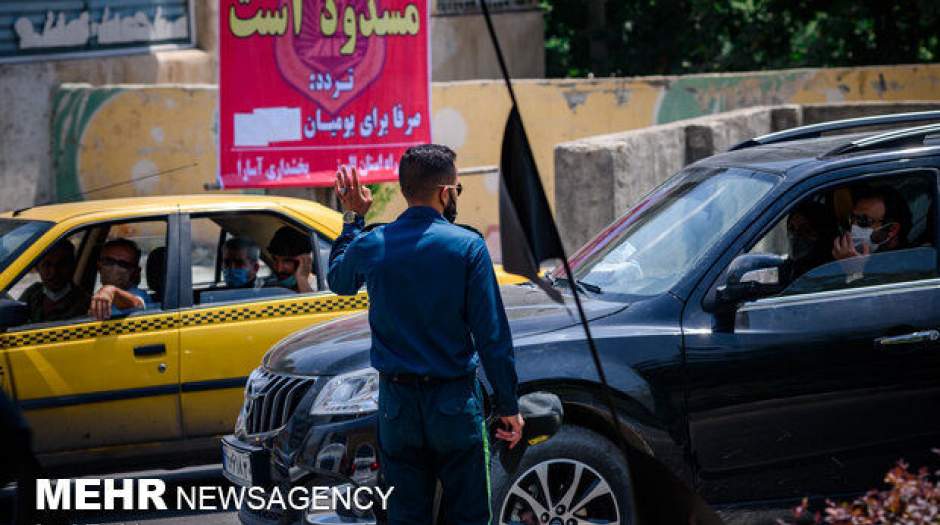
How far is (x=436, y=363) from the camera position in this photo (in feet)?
15.1

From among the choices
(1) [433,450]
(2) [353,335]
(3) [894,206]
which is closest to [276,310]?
(2) [353,335]

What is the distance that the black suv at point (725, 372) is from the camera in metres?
5.49

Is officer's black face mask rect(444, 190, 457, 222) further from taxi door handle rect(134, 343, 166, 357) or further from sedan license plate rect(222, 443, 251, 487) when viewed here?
taxi door handle rect(134, 343, 166, 357)

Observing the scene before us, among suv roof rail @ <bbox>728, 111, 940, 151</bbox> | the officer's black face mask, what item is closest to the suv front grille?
the officer's black face mask

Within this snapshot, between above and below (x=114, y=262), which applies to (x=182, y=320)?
below

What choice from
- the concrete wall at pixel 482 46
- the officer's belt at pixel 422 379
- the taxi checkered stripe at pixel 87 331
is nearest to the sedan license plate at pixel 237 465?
the taxi checkered stripe at pixel 87 331

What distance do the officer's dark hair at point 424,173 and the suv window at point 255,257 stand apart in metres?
2.88

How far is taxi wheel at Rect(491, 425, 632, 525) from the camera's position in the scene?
5410mm

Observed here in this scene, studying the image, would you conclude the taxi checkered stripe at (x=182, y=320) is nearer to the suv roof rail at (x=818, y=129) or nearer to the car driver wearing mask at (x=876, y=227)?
the suv roof rail at (x=818, y=129)

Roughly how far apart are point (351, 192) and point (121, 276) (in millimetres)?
2884

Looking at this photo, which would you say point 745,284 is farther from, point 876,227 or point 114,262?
point 114,262

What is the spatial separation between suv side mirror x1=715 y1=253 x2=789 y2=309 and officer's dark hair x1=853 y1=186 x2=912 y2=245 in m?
0.66

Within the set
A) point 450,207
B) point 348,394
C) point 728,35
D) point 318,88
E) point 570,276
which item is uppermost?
point 728,35

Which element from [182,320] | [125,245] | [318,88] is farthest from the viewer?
[318,88]
